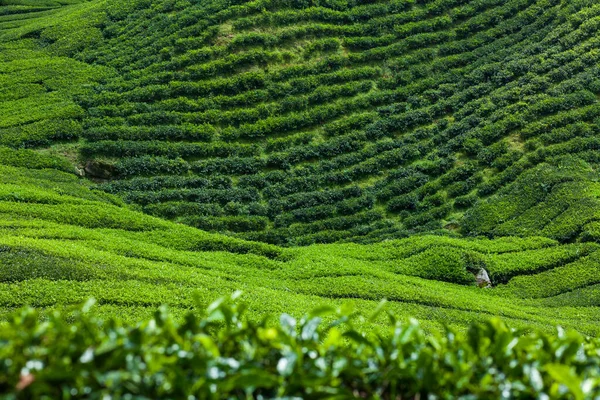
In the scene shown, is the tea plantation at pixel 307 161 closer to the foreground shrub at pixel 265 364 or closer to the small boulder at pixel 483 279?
the small boulder at pixel 483 279

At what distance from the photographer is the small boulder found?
23.0m

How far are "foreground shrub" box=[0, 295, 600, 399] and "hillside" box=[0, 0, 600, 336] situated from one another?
1094 centimetres

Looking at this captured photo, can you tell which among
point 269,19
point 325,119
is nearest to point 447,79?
point 325,119

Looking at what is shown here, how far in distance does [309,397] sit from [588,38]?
136ft

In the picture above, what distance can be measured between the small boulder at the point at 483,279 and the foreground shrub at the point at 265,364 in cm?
2067

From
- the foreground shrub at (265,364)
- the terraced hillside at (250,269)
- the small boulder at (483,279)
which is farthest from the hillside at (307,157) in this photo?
the foreground shrub at (265,364)

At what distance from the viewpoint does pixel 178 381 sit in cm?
270

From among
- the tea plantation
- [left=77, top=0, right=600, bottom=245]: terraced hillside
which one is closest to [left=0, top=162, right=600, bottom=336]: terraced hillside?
the tea plantation

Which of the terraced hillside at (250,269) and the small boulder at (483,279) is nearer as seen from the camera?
the terraced hillside at (250,269)

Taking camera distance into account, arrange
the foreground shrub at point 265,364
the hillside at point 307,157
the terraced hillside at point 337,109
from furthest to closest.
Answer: the terraced hillside at point 337,109 < the hillside at point 307,157 < the foreground shrub at point 265,364

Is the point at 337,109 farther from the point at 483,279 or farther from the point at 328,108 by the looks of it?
the point at 483,279

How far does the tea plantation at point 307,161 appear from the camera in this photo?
58.7 feet

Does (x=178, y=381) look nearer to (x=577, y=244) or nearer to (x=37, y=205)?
(x=37, y=205)

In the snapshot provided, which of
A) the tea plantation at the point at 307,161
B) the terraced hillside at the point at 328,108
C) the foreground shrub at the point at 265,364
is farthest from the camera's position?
the terraced hillside at the point at 328,108
